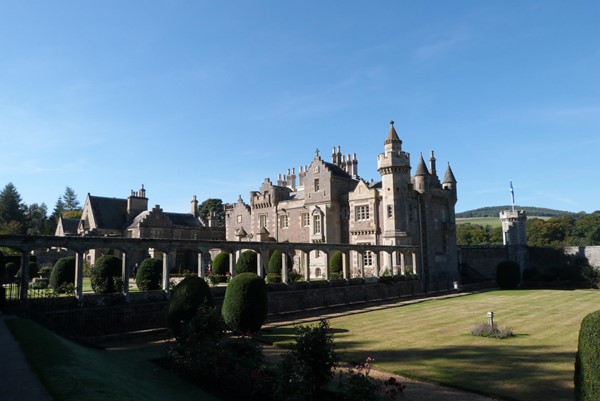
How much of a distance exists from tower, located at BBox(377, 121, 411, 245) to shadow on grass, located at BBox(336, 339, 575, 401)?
906 inches

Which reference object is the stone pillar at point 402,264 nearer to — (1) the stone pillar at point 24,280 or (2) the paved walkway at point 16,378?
(1) the stone pillar at point 24,280

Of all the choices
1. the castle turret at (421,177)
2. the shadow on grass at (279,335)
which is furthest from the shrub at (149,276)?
the castle turret at (421,177)

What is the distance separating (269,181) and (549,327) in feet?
113

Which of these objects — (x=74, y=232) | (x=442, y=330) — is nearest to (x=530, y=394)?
(x=442, y=330)

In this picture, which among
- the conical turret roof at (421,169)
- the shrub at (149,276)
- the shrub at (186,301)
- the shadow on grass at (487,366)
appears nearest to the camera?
the shadow on grass at (487,366)

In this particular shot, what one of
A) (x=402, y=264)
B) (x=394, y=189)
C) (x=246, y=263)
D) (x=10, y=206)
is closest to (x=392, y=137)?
(x=394, y=189)

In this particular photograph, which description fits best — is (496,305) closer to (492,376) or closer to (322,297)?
(322,297)

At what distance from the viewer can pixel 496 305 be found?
2822 cm

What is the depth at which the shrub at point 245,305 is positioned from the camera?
56.1 feet

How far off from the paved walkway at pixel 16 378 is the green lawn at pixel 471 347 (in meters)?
6.87

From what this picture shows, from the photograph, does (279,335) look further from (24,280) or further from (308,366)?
(308,366)

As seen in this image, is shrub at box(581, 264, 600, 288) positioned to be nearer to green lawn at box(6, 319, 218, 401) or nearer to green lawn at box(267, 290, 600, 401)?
green lawn at box(267, 290, 600, 401)

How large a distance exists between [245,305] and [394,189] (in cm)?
2459

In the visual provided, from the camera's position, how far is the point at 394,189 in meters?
38.8
